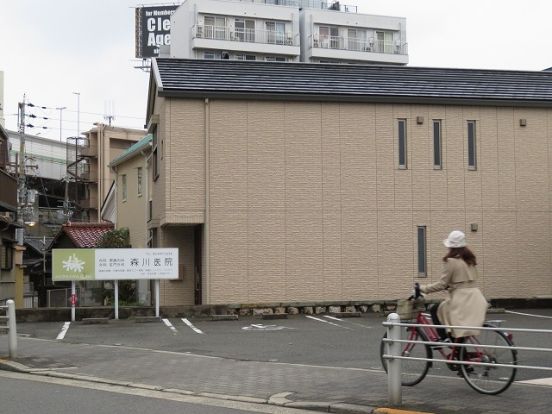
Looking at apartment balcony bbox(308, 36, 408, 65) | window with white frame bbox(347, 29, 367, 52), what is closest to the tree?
apartment balcony bbox(308, 36, 408, 65)

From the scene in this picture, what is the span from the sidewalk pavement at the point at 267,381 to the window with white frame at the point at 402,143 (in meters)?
12.5

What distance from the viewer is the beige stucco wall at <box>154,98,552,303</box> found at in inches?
869

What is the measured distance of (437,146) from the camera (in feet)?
77.5

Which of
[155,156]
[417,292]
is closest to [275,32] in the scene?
[155,156]

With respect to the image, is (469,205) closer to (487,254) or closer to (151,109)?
(487,254)

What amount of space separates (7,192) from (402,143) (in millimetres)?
14386

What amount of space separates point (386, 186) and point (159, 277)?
7754 millimetres

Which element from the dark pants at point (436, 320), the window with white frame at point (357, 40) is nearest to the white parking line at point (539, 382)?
the dark pants at point (436, 320)

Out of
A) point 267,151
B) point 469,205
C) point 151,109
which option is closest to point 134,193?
point 151,109

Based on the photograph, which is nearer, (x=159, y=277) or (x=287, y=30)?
(x=159, y=277)

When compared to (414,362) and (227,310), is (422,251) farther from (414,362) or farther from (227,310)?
(414,362)

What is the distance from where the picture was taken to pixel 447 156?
23.5 m

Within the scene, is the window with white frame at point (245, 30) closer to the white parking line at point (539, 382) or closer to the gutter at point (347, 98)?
the gutter at point (347, 98)

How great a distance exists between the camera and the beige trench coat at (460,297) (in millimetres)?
8344
